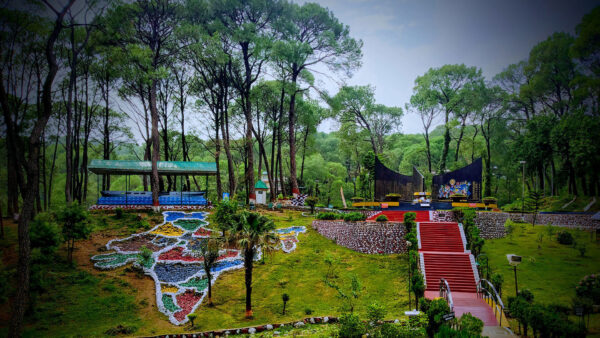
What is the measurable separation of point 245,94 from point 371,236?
1669 centimetres

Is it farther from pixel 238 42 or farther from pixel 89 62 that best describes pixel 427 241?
pixel 89 62

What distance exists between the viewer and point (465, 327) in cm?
882

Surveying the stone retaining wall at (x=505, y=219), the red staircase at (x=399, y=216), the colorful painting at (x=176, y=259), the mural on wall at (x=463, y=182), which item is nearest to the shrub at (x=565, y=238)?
the stone retaining wall at (x=505, y=219)

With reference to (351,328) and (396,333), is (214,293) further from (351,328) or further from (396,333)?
(396,333)

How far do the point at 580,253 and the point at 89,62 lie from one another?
114ft

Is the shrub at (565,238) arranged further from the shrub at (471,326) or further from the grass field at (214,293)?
the shrub at (471,326)

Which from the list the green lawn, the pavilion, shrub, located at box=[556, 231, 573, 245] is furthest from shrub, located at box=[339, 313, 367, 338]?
the pavilion

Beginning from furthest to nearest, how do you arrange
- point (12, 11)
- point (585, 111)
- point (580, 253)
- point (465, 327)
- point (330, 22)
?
point (330, 22)
point (580, 253)
point (12, 11)
point (585, 111)
point (465, 327)

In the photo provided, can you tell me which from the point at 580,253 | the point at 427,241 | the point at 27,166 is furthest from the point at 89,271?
the point at 580,253

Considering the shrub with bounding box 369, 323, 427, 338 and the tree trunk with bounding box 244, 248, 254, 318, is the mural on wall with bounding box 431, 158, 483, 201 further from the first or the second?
the shrub with bounding box 369, 323, 427, 338

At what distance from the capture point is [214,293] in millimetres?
16906

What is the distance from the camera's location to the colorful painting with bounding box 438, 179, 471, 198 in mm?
28812

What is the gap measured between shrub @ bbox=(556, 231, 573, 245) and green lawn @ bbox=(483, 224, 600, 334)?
11.9 inches

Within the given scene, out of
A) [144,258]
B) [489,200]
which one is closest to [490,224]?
[489,200]
